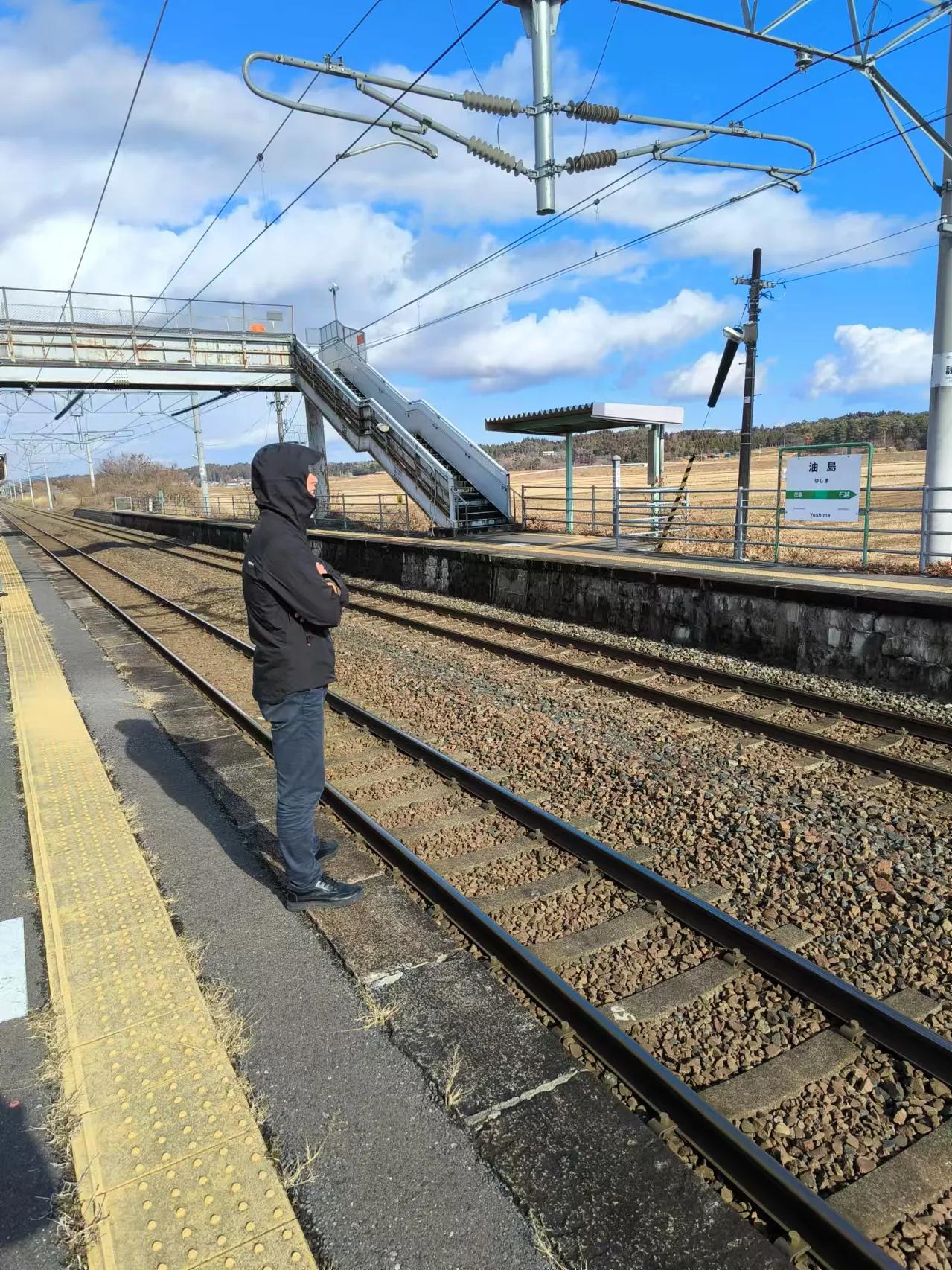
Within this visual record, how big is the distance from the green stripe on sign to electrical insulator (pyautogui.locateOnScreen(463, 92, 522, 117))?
7111mm

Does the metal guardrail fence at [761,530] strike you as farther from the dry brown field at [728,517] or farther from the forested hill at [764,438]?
the forested hill at [764,438]

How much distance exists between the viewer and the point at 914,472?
46.0 m

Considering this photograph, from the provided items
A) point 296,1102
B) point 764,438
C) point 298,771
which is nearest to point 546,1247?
point 296,1102

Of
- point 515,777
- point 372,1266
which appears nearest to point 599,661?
point 515,777

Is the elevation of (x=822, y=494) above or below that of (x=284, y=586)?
above

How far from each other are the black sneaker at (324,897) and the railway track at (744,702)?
4.37 metres

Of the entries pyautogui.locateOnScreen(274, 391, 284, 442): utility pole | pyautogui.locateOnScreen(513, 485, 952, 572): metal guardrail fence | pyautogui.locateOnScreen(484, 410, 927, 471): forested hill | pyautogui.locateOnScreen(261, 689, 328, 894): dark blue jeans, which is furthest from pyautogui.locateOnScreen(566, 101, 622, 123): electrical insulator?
pyautogui.locateOnScreen(484, 410, 927, 471): forested hill

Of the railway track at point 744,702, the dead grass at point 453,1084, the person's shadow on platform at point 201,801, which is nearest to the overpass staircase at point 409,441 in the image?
the railway track at point 744,702

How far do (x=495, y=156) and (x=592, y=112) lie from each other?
1.21 m

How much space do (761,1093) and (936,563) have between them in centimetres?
1079

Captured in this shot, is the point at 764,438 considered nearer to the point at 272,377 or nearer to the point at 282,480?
the point at 272,377

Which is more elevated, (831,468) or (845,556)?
(831,468)

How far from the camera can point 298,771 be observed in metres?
4.16

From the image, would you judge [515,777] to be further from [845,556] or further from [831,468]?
[845,556]
